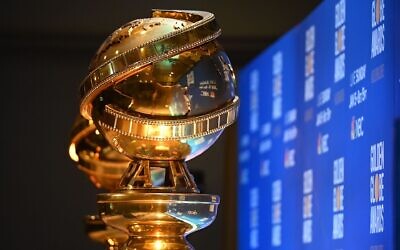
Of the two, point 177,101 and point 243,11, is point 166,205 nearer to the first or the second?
point 177,101

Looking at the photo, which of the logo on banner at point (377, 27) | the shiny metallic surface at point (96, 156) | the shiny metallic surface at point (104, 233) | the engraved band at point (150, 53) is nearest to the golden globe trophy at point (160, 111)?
the engraved band at point (150, 53)

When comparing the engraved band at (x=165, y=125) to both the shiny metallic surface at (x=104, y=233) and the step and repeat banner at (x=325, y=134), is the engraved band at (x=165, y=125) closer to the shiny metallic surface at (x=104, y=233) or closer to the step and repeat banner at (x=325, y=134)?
the shiny metallic surface at (x=104, y=233)

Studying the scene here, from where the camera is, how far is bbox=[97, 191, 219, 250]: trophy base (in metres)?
1.75

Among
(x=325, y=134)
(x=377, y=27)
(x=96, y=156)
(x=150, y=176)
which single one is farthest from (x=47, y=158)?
(x=150, y=176)

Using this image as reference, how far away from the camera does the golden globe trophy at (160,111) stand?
1.75 meters

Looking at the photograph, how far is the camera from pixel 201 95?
1.78 m

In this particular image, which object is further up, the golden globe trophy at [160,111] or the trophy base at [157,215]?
the golden globe trophy at [160,111]

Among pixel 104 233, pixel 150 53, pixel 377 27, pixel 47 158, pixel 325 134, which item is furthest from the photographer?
pixel 47 158

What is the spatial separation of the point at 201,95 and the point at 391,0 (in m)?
0.71

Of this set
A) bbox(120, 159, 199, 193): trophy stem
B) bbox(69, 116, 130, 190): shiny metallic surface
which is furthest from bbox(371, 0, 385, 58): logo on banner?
bbox(120, 159, 199, 193): trophy stem

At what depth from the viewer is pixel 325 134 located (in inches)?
114

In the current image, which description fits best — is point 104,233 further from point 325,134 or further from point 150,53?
point 325,134

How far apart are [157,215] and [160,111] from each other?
0.17 m

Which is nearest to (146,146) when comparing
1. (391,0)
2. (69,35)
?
(391,0)
